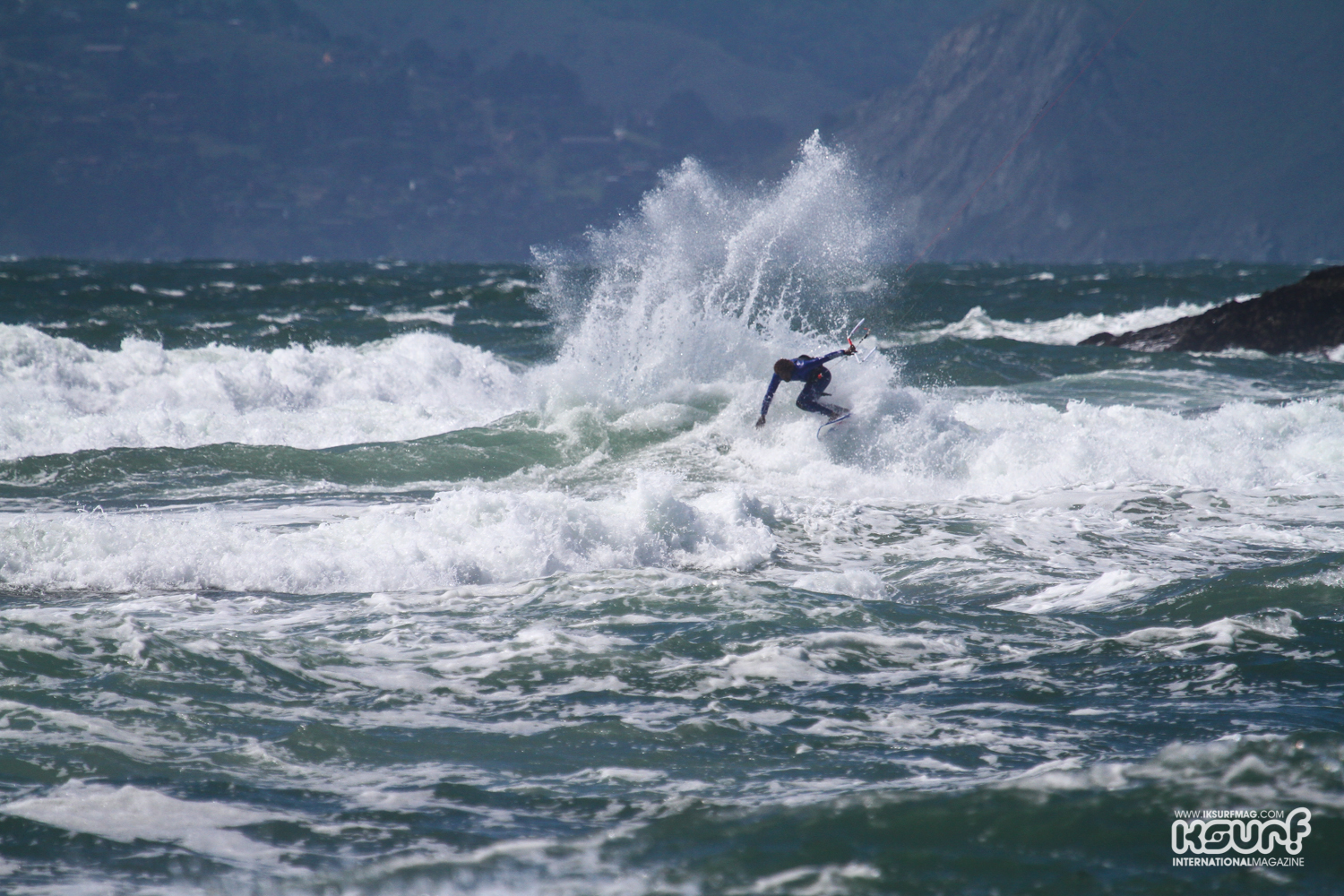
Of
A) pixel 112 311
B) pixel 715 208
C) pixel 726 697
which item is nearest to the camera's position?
pixel 726 697

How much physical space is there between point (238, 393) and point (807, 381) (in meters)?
11.1

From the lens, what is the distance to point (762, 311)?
89.0 feet

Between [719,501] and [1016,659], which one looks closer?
[1016,659]

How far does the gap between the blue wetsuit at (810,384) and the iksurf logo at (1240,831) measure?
28.5 feet

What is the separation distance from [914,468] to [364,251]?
179m

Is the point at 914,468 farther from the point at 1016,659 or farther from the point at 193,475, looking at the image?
the point at 193,475

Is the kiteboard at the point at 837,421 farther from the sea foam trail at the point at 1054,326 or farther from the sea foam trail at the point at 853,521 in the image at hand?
the sea foam trail at the point at 1054,326

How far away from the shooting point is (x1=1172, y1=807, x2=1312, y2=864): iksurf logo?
444 cm

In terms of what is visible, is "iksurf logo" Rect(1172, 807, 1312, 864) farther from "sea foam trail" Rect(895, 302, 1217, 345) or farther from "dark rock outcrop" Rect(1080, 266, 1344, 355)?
"sea foam trail" Rect(895, 302, 1217, 345)

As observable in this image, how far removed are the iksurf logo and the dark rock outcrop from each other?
21191 mm

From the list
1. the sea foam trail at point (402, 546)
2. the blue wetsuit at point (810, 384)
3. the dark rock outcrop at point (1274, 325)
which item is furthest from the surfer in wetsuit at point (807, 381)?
the dark rock outcrop at point (1274, 325)

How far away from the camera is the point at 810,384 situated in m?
13.3

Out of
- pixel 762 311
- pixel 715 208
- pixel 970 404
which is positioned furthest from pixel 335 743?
pixel 762 311

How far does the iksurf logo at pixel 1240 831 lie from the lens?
4438 mm
